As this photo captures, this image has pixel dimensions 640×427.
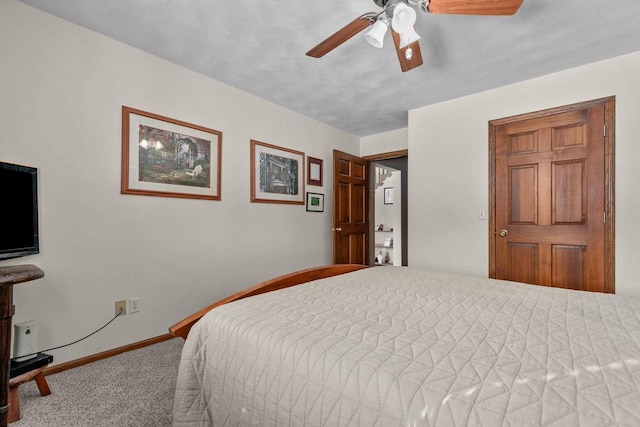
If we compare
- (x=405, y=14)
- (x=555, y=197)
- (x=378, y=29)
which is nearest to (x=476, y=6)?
(x=405, y=14)

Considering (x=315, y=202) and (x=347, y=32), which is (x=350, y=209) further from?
(x=347, y=32)

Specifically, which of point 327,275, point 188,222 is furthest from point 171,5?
point 327,275

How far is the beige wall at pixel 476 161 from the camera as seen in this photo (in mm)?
2422

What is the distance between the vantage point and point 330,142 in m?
4.23

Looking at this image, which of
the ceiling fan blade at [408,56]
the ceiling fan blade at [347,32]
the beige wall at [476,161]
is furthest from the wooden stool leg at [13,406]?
the beige wall at [476,161]

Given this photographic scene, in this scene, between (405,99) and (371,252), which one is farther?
(371,252)

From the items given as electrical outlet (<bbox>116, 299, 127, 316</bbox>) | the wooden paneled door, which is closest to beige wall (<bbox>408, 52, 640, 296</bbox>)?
the wooden paneled door

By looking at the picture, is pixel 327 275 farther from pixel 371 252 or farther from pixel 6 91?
pixel 371 252

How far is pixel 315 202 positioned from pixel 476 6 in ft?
9.15

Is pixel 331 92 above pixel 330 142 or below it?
above

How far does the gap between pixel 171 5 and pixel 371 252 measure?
383 centimetres

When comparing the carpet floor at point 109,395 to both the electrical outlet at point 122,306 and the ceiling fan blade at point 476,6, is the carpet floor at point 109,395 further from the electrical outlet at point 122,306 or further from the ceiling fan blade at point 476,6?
the ceiling fan blade at point 476,6

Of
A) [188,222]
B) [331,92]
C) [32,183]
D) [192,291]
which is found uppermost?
[331,92]

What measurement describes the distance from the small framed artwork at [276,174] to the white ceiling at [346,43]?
2.05 ft
